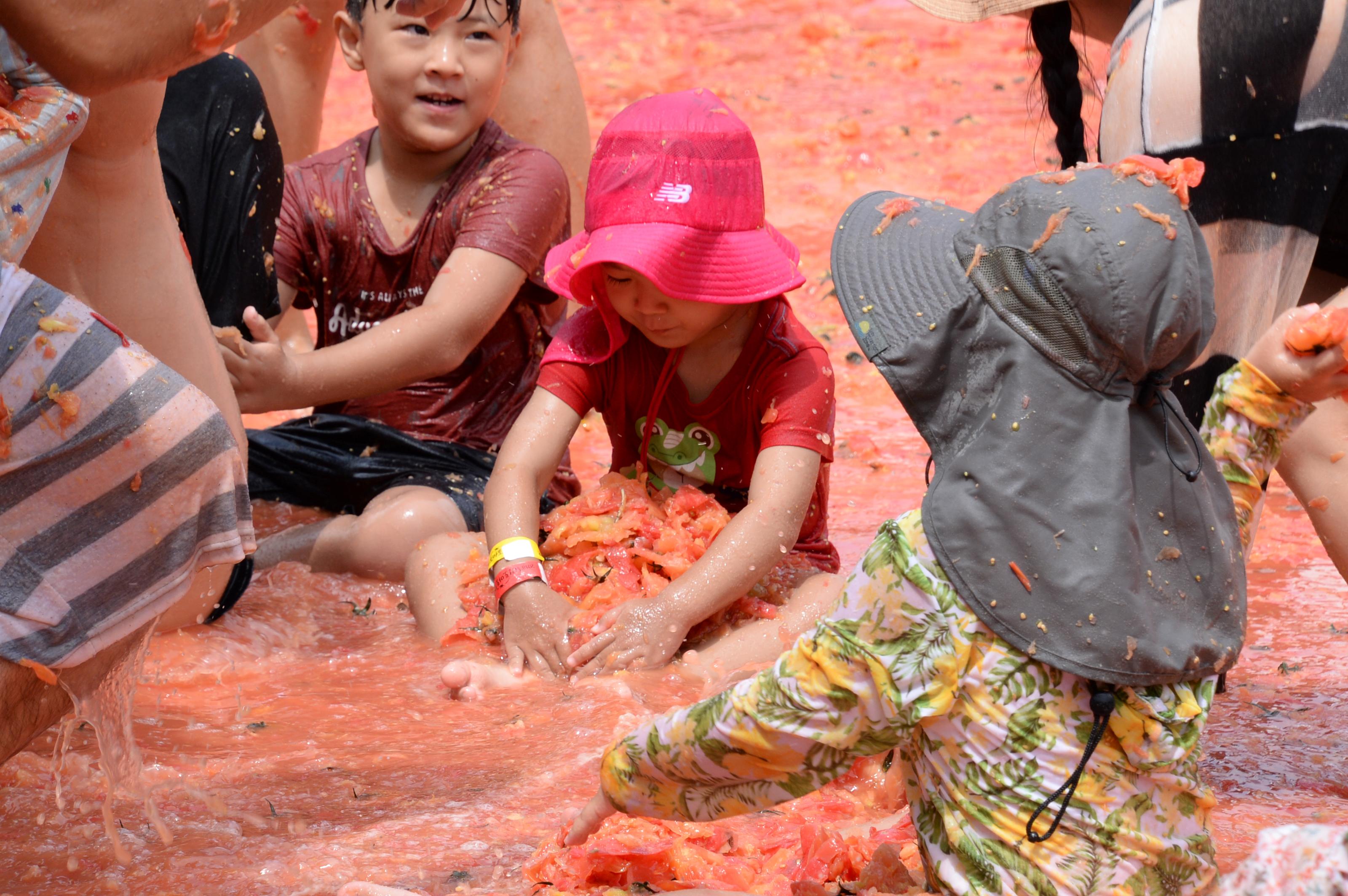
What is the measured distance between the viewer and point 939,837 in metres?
1.65

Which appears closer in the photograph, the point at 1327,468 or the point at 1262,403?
the point at 1262,403

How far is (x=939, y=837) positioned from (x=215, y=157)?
91.8 inches

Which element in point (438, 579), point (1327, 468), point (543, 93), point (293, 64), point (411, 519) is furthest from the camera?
point (293, 64)

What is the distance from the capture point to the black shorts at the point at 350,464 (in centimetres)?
352

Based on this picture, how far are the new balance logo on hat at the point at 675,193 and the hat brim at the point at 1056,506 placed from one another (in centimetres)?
122

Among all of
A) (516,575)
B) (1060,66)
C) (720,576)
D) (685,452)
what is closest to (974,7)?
(1060,66)

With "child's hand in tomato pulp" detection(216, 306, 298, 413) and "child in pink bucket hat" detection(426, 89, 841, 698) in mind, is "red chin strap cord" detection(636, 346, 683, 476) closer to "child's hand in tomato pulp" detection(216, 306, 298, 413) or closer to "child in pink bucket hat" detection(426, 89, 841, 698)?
"child in pink bucket hat" detection(426, 89, 841, 698)

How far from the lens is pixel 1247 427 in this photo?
1820 mm

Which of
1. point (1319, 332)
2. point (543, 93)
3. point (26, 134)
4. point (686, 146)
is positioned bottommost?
point (543, 93)

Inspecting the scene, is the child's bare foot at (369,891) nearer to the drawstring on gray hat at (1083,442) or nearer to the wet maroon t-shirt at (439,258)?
the drawstring on gray hat at (1083,442)

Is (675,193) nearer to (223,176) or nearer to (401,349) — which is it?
(401,349)

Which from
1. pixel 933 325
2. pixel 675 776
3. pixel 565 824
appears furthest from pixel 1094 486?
pixel 565 824

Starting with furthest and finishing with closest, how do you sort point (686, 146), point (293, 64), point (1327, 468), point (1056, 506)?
point (293, 64), point (686, 146), point (1327, 468), point (1056, 506)

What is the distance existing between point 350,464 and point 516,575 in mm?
919
